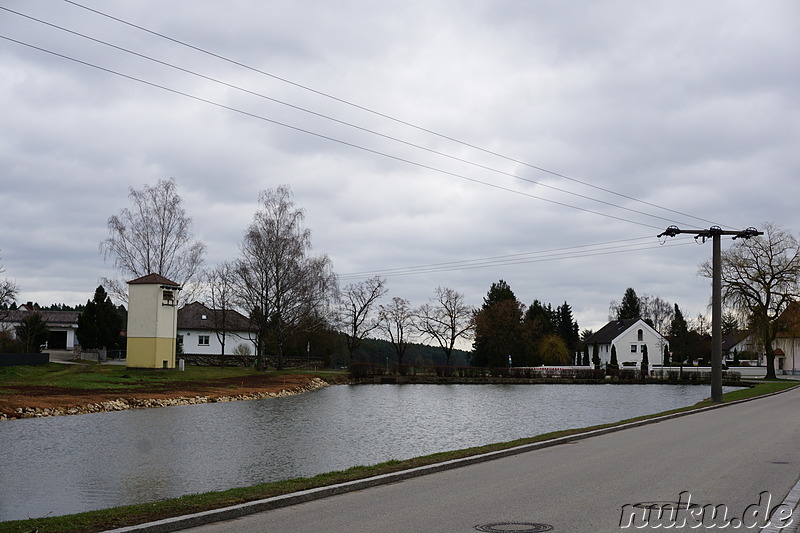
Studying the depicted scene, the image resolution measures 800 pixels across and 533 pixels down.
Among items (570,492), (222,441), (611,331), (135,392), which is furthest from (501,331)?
(570,492)

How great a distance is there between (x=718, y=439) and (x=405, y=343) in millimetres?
78836

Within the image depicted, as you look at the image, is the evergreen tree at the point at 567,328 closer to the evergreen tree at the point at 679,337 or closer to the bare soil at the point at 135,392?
the evergreen tree at the point at 679,337

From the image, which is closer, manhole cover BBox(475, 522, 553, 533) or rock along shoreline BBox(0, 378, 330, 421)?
manhole cover BBox(475, 522, 553, 533)

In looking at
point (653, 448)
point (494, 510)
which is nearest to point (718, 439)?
point (653, 448)

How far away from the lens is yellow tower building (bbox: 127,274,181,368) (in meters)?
53.7

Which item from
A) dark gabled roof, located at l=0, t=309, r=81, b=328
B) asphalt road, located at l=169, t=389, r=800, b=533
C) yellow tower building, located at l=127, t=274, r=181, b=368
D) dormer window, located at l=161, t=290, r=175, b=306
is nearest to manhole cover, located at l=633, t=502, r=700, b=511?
asphalt road, located at l=169, t=389, r=800, b=533

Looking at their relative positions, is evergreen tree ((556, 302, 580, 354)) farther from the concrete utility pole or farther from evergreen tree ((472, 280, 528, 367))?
the concrete utility pole

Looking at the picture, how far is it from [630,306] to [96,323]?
90465 millimetres

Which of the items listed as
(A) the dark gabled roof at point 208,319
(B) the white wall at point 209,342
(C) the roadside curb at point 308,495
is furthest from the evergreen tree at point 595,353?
(C) the roadside curb at point 308,495

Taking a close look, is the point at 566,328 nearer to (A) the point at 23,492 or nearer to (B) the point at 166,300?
(B) the point at 166,300

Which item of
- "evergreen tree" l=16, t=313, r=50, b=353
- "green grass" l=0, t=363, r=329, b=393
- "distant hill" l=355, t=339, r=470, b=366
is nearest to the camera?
"green grass" l=0, t=363, r=329, b=393

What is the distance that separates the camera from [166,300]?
178 feet

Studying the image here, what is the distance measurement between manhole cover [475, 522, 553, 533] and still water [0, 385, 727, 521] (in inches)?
264

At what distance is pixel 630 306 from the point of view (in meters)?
130
